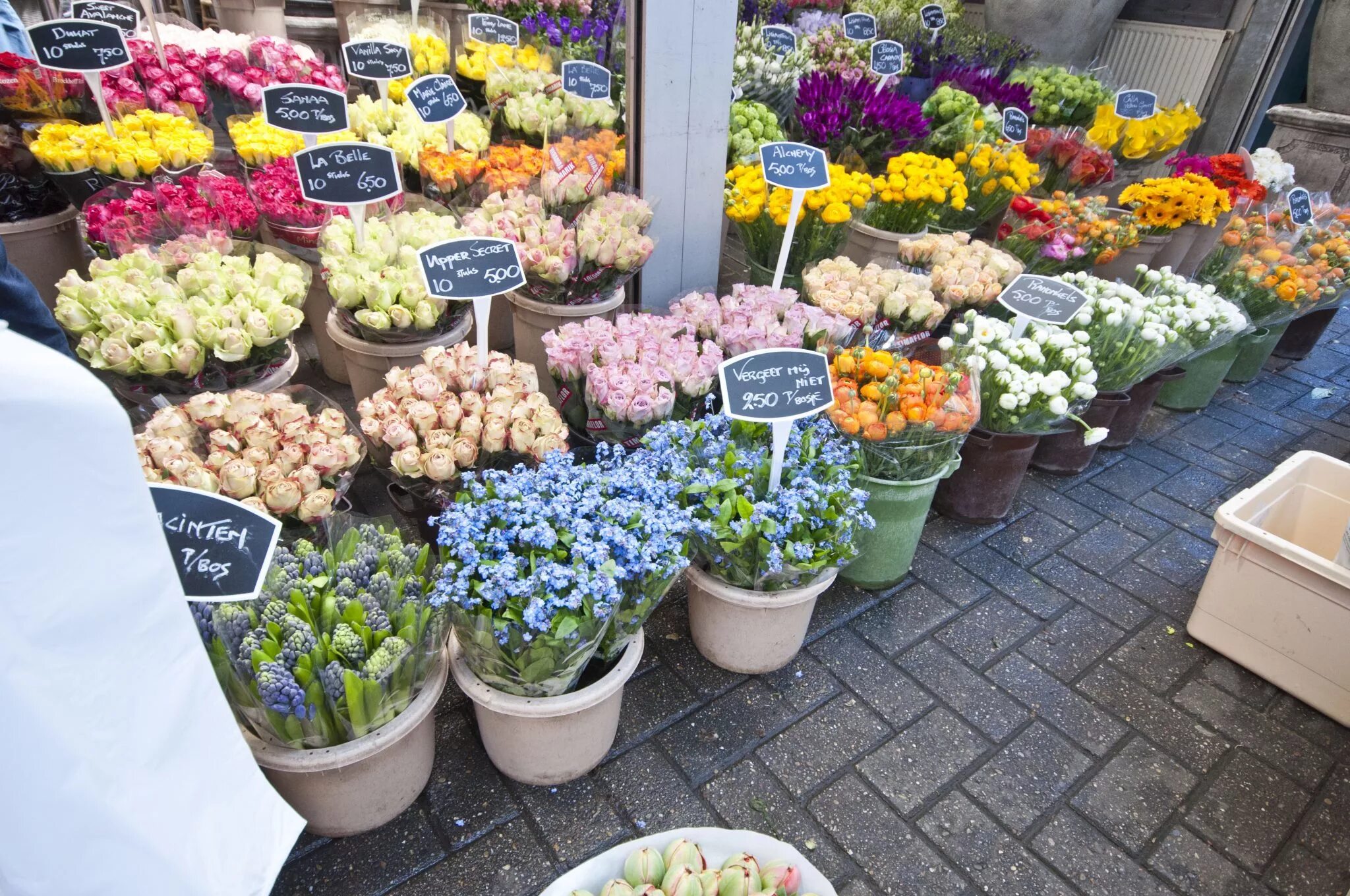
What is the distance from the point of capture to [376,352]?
8.53 feet

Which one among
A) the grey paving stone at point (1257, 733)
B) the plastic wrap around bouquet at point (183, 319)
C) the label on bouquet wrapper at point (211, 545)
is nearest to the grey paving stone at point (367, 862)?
the label on bouquet wrapper at point (211, 545)

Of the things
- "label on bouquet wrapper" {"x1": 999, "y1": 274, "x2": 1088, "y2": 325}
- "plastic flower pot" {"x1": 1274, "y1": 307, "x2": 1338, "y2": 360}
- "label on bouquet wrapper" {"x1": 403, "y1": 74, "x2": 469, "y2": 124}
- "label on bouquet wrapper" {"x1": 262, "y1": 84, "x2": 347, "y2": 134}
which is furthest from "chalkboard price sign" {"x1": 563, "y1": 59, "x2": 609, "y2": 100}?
"plastic flower pot" {"x1": 1274, "y1": 307, "x2": 1338, "y2": 360}

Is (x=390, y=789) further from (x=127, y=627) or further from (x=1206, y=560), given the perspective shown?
(x=1206, y=560)

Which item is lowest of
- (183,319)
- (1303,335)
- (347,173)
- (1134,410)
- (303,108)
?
(1303,335)

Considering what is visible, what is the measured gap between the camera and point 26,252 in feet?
10.2

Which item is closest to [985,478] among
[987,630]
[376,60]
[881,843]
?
[987,630]

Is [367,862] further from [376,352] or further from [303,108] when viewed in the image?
[303,108]

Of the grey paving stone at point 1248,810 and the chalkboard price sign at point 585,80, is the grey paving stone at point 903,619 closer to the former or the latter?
the grey paving stone at point 1248,810

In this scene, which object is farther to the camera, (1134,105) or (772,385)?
(1134,105)

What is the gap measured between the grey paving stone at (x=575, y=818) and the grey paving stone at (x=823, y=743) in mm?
451

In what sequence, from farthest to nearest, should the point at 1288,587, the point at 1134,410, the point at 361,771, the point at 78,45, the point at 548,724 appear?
the point at 1134,410
the point at 78,45
the point at 1288,587
the point at 548,724
the point at 361,771

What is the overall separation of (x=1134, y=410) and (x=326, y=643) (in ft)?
11.6

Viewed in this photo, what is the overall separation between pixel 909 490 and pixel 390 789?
1.70 metres

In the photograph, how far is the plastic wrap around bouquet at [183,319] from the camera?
6.94 ft
